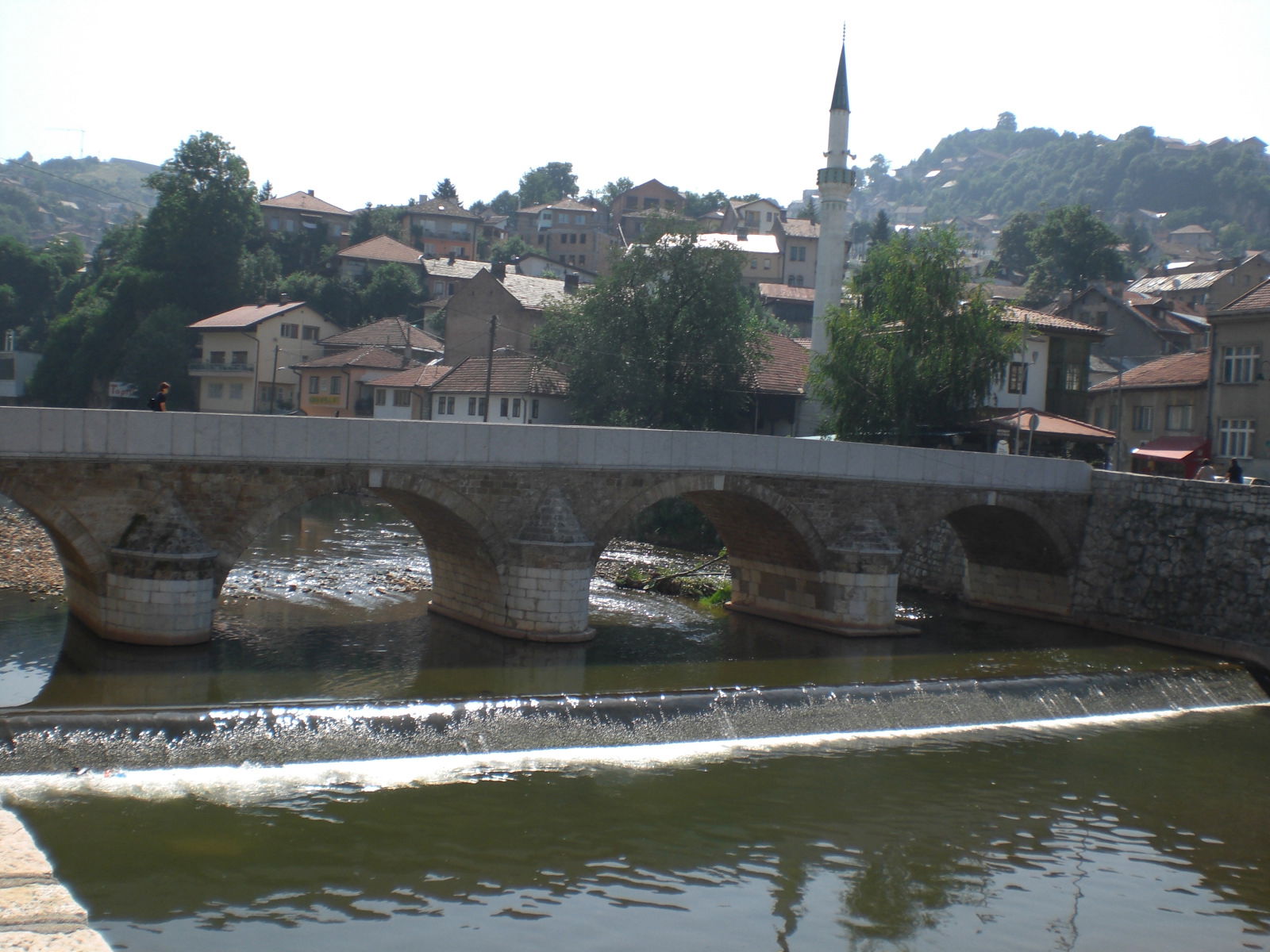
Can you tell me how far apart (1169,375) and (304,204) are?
192ft

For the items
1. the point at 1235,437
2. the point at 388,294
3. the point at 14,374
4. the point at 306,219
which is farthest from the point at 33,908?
the point at 306,219

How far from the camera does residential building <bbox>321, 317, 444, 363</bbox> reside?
52.7 meters

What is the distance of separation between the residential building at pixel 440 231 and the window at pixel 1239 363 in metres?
57.2

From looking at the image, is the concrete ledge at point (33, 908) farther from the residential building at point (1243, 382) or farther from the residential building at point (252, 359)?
the residential building at point (252, 359)

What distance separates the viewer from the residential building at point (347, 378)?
49344 millimetres

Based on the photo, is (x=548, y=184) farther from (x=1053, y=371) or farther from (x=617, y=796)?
(x=617, y=796)

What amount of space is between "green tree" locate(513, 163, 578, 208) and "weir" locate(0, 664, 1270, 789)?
3926 inches

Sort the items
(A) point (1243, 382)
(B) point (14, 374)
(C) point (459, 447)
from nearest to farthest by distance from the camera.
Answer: (C) point (459, 447) < (A) point (1243, 382) < (B) point (14, 374)

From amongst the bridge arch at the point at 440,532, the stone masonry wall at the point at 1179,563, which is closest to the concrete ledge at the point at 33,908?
the bridge arch at the point at 440,532

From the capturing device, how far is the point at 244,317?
53.6 metres

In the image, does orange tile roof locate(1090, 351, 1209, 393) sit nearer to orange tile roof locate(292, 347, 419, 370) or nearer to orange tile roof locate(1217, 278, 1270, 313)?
orange tile roof locate(1217, 278, 1270, 313)

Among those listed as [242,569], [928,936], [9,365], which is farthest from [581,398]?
[9,365]

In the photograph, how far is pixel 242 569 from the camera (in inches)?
1021

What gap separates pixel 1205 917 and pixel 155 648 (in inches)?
555
